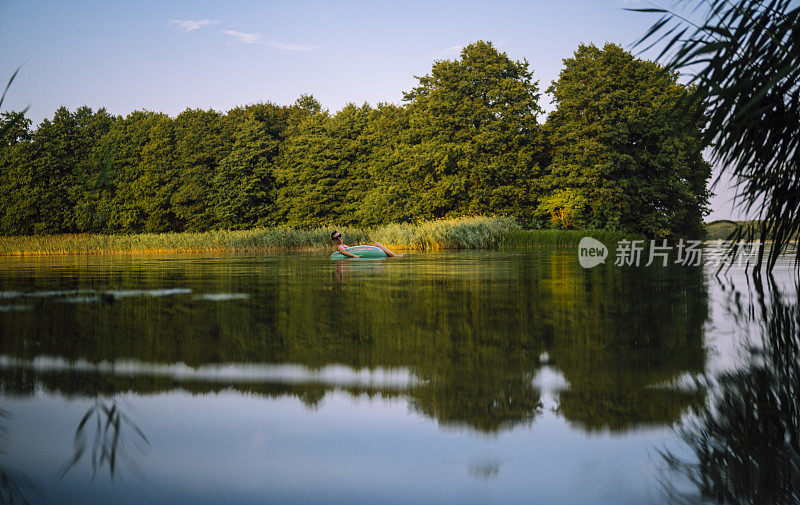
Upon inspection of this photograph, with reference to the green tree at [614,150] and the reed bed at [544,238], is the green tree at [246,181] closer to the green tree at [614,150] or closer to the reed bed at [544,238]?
the green tree at [614,150]

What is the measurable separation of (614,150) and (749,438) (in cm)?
4171

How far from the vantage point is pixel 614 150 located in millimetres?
41594

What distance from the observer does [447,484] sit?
2064mm

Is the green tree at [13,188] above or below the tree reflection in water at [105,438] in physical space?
above

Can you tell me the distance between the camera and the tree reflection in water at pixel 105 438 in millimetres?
2328

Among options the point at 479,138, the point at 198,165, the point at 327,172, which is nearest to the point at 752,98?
the point at 479,138

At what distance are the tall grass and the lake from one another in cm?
2438

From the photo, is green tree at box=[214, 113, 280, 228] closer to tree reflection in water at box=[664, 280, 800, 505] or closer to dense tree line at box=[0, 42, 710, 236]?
dense tree line at box=[0, 42, 710, 236]

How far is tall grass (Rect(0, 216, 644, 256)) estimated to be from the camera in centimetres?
3089

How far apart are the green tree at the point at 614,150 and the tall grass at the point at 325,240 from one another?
5.03 metres

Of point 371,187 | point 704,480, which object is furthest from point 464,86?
point 704,480

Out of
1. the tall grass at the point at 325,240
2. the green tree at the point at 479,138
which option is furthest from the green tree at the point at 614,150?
the tall grass at the point at 325,240

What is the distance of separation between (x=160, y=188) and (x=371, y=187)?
21775mm

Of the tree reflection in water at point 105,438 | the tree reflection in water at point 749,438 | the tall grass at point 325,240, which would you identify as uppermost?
the tall grass at point 325,240
